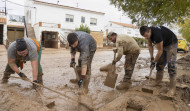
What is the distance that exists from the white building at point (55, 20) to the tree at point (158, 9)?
43.4 feet

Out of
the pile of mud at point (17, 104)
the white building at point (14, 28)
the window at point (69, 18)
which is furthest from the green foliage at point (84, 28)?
the pile of mud at point (17, 104)

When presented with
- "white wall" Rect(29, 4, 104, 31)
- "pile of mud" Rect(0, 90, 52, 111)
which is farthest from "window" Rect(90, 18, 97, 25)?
"pile of mud" Rect(0, 90, 52, 111)

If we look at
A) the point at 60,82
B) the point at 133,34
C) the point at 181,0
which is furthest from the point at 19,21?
the point at 133,34

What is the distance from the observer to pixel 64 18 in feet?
70.4

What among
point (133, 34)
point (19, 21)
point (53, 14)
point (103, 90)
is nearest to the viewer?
point (103, 90)

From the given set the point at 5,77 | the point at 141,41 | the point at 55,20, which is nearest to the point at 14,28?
the point at 55,20

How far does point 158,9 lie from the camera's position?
536cm

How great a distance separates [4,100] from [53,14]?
19.2 meters

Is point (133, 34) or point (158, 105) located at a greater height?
point (133, 34)

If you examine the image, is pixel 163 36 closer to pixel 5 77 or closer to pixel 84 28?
pixel 5 77

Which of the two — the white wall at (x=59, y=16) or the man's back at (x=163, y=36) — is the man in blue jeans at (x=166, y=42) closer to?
the man's back at (x=163, y=36)

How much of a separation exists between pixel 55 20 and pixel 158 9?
17427 mm

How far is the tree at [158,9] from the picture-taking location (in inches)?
176

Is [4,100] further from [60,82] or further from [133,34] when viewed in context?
[133,34]
